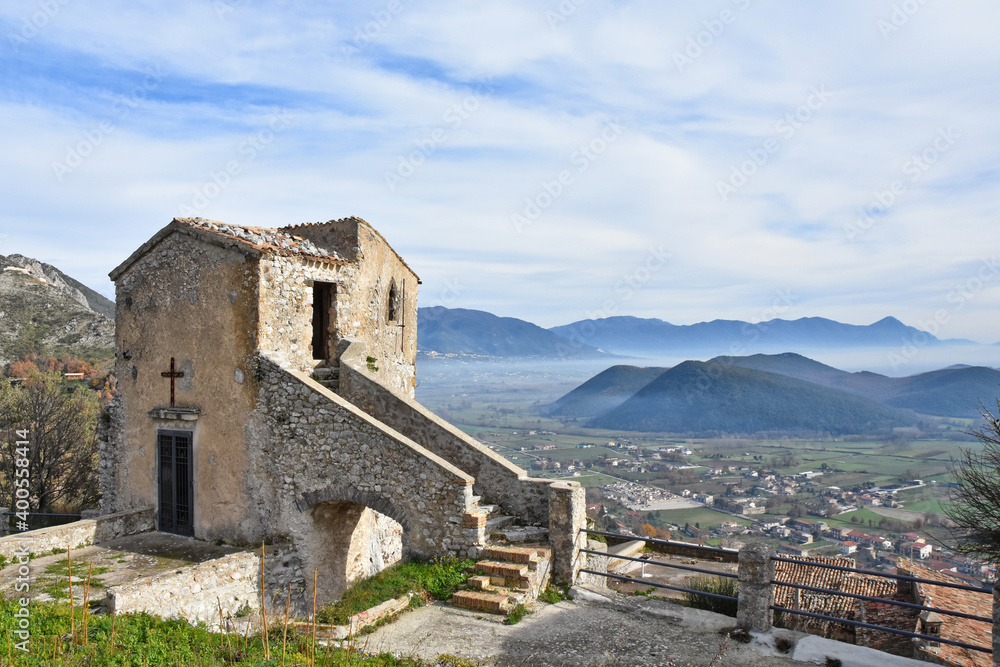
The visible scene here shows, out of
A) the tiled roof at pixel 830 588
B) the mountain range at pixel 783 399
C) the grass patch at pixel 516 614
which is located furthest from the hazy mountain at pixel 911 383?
the grass patch at pixel 516 614

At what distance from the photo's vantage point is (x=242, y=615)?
11.0 m

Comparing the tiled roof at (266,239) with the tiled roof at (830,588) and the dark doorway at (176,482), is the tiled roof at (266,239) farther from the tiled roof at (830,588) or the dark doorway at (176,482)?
the tiled roof at (830,588)

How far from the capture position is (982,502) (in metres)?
11.0

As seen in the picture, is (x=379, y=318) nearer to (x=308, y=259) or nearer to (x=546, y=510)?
(x=308, y=259)

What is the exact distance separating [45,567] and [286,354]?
18.8ft

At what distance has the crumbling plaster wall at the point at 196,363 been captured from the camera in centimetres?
1260

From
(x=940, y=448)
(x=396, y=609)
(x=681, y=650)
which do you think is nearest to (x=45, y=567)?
(x=396, y=609)

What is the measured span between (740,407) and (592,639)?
4326 inches

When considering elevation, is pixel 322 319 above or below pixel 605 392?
above

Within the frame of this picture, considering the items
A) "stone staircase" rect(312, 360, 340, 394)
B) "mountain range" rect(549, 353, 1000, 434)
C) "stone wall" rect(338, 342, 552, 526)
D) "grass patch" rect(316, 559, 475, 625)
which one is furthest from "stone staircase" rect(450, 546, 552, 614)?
"mountain range" rect(549, 353, 1000, 434)

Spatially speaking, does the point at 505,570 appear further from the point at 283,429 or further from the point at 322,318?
the point at 322,318

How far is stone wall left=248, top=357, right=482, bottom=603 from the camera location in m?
11.0

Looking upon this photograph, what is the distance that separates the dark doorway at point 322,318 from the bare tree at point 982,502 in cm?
1265

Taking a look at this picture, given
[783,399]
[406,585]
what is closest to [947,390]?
[783,399]
